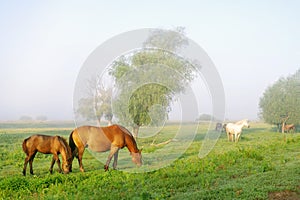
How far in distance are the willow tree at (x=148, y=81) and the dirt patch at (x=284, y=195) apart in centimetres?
660

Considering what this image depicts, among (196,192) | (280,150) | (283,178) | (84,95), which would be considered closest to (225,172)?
(283,178)

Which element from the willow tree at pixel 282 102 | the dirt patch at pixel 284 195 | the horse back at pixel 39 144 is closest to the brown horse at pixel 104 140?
the horse back at pixel 39 144

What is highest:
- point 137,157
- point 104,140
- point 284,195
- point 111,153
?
point 104,140

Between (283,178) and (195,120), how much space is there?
3675 millimetres

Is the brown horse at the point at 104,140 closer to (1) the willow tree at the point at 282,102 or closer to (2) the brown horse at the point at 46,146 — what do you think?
(2) the brown horse at the point at 46,146

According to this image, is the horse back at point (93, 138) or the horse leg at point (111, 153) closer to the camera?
the horse leg at point (111, 153)

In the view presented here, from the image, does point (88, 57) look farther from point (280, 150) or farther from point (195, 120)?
point (280, 150)

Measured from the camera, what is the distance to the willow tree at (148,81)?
1394 cm

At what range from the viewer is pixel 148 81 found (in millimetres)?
14594

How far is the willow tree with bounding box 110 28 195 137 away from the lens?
1394cm

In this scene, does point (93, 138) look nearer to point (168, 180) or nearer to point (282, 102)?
point (168, 180)

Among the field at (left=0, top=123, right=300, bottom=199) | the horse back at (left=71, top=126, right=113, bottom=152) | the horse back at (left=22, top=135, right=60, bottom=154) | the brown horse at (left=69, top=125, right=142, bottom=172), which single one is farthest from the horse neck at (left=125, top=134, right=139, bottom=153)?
the horse back at (left=22, top=135, right=60, bottom=154)

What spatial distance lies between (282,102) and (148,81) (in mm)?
28109

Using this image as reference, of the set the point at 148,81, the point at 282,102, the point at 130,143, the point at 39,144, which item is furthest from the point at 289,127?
the point at 39,144
